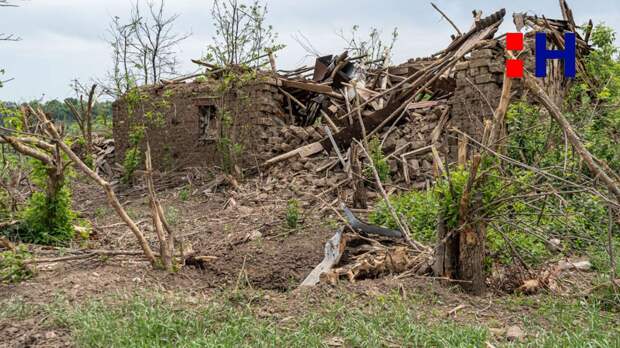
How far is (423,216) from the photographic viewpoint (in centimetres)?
632

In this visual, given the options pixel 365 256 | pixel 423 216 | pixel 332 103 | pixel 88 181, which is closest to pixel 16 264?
pixel 365 256

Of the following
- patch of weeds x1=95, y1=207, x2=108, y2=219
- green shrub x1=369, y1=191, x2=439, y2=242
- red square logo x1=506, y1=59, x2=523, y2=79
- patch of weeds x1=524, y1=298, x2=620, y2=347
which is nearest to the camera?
patch of weeds x1=524, y1=298, x2=620, y2=347

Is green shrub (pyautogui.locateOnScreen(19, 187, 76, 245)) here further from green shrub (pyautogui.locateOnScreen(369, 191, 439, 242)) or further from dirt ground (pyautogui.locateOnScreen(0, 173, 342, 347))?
green shrub (pyautogui.locateOnScreen(369, 191, 439, 242))

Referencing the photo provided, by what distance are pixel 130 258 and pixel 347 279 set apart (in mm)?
2364

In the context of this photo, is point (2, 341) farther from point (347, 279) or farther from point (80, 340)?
point (347, 279)

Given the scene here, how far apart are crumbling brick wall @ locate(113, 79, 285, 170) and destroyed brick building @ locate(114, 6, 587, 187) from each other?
0.02m

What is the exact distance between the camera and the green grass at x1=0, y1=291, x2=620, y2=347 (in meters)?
3.30

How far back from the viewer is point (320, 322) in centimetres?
360

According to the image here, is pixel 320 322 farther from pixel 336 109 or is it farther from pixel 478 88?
pixel 336 109

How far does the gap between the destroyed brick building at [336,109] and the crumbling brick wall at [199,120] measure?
0.02m

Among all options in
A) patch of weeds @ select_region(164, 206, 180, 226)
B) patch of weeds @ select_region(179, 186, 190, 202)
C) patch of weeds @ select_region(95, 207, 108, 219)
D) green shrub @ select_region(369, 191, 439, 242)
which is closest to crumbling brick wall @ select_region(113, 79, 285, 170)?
patch of weeds @ select_region(179, 186, 190, 202)

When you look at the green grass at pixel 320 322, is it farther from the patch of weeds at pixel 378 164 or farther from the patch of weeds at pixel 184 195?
the patch of weeds at pixel 184 195

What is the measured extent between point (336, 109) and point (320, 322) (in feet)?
26.8

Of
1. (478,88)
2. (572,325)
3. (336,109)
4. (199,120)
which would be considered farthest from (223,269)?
(199,120)
